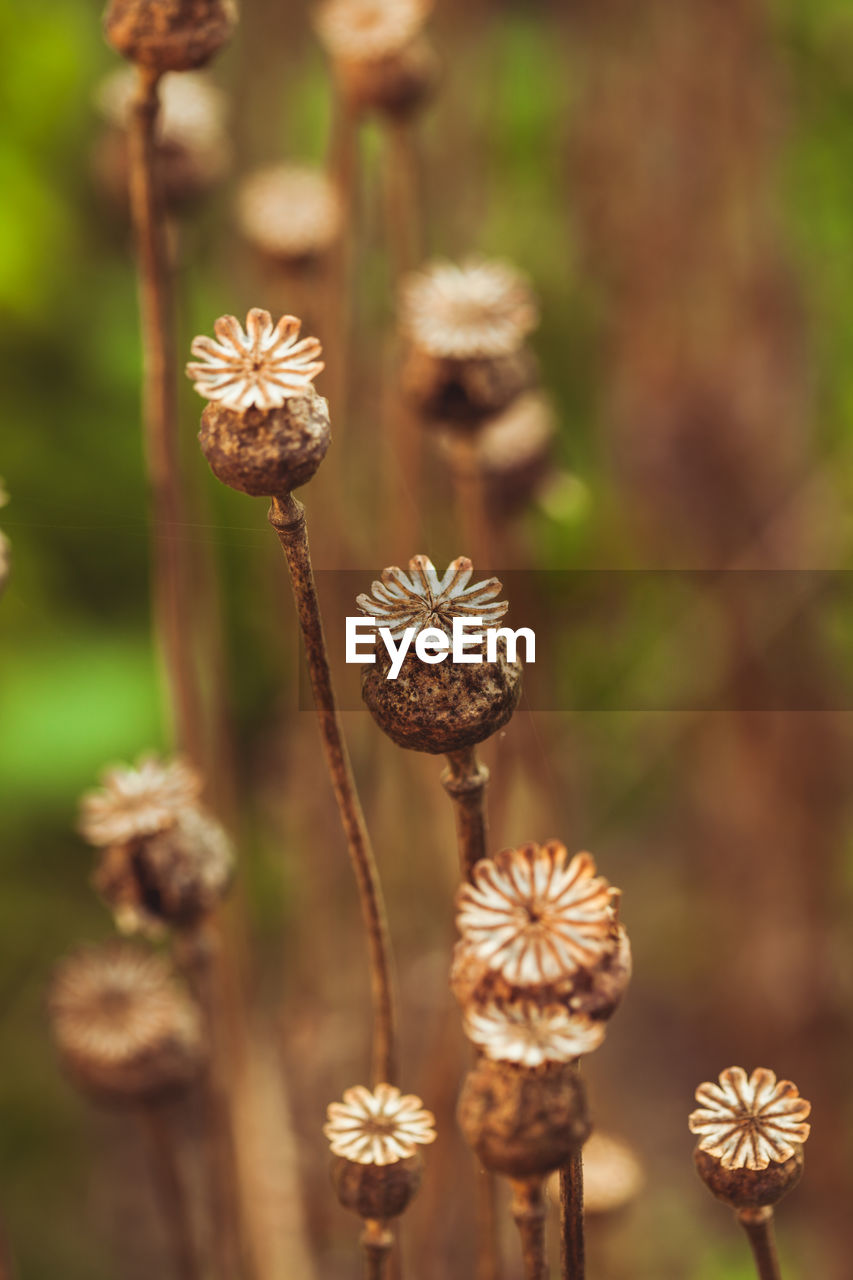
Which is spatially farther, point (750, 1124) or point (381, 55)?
point (381, 55)

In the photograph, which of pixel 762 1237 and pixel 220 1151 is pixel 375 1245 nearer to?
pixel 762 1237

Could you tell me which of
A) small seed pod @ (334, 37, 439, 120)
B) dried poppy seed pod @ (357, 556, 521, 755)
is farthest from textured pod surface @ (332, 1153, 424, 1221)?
small seed pod @ (334, 37, 439, 120)

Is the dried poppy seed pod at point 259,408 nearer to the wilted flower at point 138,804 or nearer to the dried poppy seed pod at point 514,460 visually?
the wilted flower at point 138,804

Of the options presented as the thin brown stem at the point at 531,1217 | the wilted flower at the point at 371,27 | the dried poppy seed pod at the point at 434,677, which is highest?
the wilted flower at the point at 371,27

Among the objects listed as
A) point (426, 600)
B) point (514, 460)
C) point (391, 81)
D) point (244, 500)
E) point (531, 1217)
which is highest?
point (244, 500)

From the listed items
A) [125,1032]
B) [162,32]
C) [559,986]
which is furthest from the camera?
[125,1032]

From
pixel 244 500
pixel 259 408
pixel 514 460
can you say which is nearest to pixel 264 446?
pixel 259 408

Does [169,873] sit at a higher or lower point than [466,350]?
lower

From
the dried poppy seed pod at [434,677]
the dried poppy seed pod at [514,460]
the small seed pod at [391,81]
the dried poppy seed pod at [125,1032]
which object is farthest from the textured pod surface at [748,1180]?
the small seed pod at [391,81]
